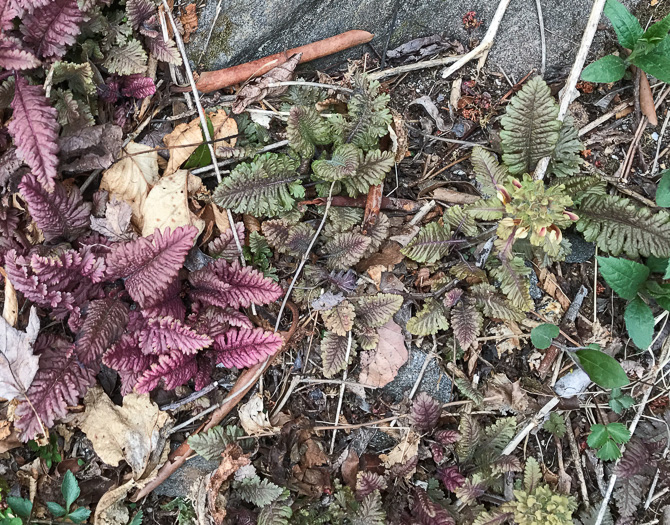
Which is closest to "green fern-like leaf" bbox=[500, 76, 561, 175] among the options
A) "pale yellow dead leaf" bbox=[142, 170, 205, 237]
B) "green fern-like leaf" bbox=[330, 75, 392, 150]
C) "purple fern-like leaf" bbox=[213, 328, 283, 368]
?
"green fern-like leaf" bbox=[330, 75, 392, 150]

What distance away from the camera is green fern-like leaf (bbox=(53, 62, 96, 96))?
2572mm

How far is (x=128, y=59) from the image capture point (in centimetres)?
272

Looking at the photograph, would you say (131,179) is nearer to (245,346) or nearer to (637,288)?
(245,346)

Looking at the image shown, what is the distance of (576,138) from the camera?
295 centimetres

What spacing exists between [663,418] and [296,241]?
2250 millimetres

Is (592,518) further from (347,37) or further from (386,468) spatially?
(347,37)

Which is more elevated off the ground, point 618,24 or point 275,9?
point 275,9

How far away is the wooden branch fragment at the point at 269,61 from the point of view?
2.95 metres

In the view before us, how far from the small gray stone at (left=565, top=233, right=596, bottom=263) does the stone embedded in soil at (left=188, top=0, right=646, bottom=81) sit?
3.00ft

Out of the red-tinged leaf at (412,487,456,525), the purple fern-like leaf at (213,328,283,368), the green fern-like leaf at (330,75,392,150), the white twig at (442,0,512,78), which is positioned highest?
the white twig at (442,0,512,78)

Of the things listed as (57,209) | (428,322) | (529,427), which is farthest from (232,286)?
(529,427)

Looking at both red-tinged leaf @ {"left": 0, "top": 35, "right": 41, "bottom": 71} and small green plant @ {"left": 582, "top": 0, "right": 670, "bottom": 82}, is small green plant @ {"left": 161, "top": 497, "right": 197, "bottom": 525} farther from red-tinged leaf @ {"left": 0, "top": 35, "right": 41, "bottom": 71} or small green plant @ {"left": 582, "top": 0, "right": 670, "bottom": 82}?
small green plant @ {"left": 582, "top": 0, "right": 670, "bottom": 82}

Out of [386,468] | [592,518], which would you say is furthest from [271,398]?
[592,518]

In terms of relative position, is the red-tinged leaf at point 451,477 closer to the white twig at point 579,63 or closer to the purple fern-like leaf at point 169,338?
the purple fern-like leaf at point 169,338
